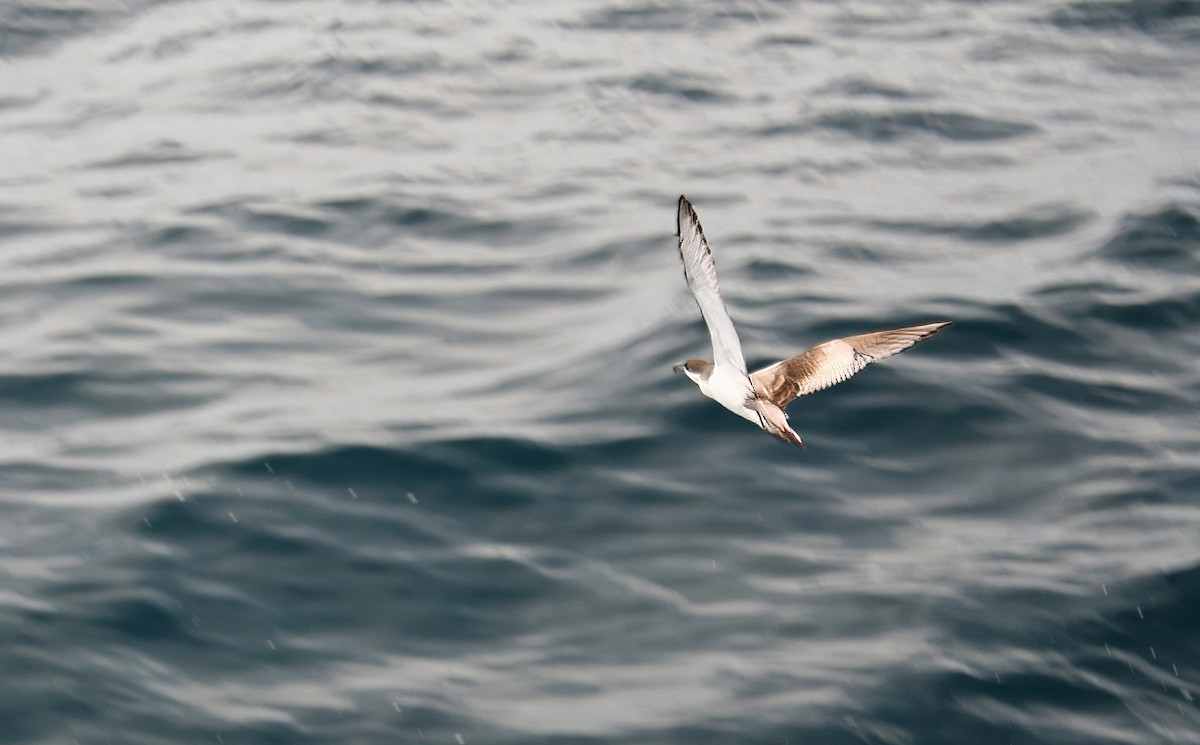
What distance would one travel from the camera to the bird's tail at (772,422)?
272 inches

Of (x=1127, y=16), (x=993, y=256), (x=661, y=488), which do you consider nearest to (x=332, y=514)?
(x=661, y=488)

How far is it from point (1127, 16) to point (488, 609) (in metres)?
15.7

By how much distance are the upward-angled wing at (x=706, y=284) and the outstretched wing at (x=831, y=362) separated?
73cm

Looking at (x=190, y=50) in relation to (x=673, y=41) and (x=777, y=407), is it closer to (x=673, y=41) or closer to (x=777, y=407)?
(x=673, y=41)

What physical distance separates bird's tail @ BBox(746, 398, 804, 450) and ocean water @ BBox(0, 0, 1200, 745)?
2158mm

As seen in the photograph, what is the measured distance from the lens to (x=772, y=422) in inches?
277

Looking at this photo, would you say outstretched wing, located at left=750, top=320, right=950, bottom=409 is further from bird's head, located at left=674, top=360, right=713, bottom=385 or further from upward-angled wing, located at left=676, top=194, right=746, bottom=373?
upward-angled wing, located at left=676, top=194, right=746, bottom=373

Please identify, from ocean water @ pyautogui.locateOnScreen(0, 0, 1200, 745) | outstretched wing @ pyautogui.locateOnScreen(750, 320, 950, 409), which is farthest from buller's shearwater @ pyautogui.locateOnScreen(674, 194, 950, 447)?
ocean water @ pyautogui.locateOnScreen(0, 0, 1200, 745)

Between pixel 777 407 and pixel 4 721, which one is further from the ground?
pixel 777 407

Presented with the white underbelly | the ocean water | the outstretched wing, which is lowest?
the ocean water

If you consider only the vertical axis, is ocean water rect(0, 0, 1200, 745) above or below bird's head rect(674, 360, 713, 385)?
below

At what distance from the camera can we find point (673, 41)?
784 inches

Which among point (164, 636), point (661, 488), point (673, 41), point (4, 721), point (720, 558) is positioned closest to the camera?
point (4, 721)

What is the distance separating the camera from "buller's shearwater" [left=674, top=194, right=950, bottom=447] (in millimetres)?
6766
